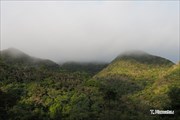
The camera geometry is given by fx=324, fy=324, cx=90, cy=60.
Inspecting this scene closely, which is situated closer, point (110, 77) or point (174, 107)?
point (174, 107)

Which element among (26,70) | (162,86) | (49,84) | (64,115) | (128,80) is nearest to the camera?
(64,115)

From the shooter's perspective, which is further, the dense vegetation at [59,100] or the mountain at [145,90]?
the mountain at [145,90]

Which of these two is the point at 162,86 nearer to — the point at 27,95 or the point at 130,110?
the point at 130,110

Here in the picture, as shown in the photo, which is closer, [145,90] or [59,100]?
[59,100]

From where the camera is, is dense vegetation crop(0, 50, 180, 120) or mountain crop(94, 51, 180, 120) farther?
mountain crop(94, 51, 180, 120)

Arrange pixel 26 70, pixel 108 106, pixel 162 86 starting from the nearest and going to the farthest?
pixel 108 106 < pixel 26 70 < pixel 162 86

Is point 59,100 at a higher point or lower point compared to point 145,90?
higher

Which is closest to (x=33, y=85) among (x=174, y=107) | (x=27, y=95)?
(x=27, y=95)

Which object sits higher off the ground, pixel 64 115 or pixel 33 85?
pixel 33 85

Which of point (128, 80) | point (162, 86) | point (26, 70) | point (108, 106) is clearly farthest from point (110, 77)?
point (108, 106)
